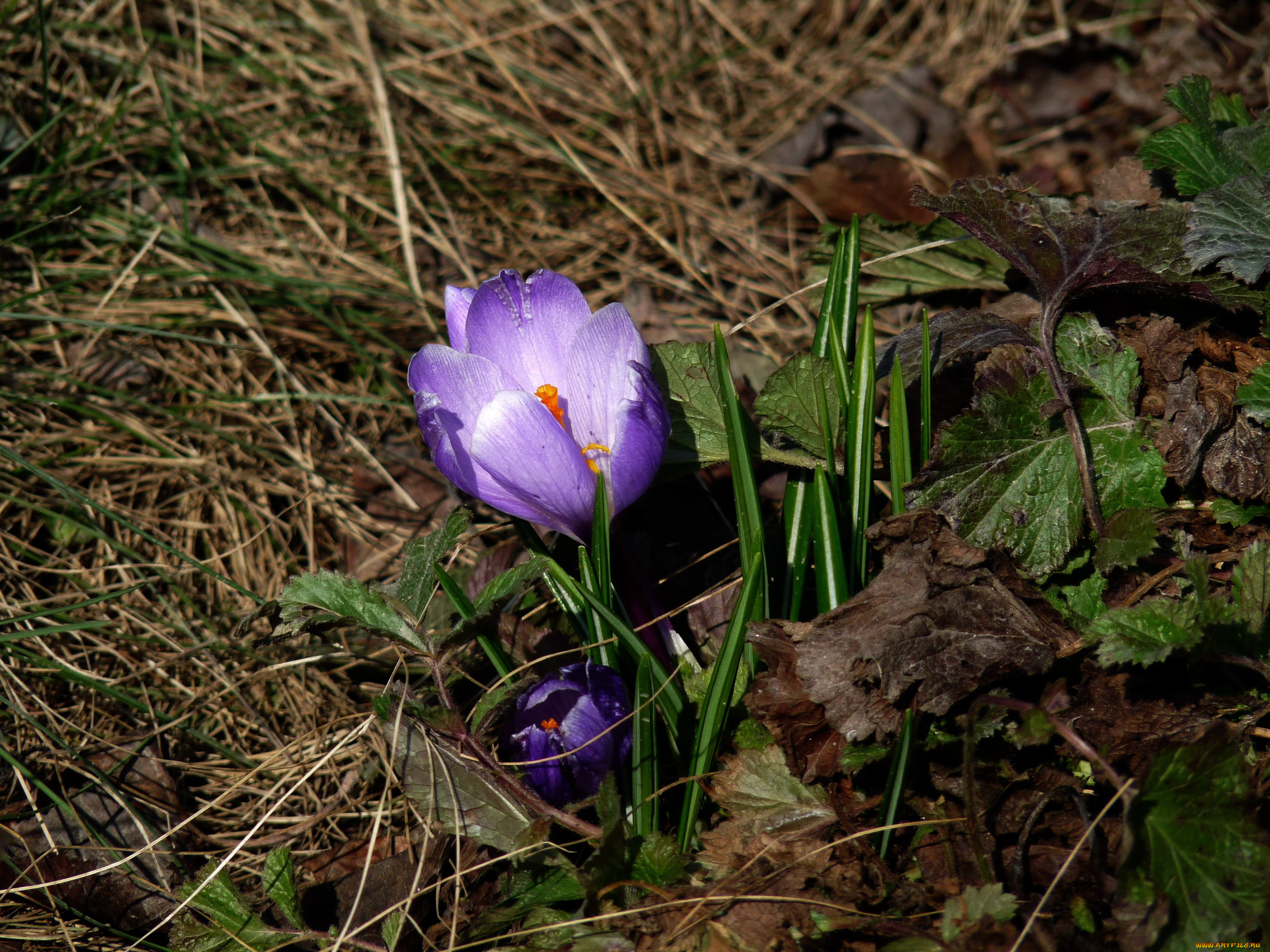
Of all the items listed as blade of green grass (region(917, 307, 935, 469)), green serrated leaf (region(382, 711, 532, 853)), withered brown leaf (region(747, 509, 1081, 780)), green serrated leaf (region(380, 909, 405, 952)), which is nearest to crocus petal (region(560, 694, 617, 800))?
green serrated leaf (region(382, 711, 532, 853))

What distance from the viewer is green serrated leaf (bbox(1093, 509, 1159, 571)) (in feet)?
4.42

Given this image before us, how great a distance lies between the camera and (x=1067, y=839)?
1.32 m

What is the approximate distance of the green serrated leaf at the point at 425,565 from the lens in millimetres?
1476

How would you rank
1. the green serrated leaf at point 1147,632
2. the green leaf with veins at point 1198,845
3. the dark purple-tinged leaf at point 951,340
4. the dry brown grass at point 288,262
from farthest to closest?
the dry brown grass at point 288,262
the dark purple-tinged leaf at point 951,340
the green serrated leaf at point 1147,632
the green leaf with veins at point 1198,845

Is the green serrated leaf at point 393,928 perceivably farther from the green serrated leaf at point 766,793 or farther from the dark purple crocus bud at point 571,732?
the green serrated leaf at point 766,793

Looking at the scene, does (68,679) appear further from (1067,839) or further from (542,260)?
(1067,839)

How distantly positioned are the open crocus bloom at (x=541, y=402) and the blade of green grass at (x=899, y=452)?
0.41 m

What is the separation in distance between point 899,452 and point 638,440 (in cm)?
48

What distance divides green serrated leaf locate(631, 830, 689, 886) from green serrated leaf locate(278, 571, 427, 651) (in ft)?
1.48

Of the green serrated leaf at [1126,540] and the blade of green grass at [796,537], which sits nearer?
the green serrated leaf at [1126,540]

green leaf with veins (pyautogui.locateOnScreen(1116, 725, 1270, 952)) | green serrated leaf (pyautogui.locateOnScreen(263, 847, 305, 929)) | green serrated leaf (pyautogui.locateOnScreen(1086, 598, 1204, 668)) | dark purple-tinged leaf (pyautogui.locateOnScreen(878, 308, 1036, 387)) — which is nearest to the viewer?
green leaf with veins (pyautogui.locateOnScreen(1116, 725, 1270, 952))

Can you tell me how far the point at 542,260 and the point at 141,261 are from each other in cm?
111

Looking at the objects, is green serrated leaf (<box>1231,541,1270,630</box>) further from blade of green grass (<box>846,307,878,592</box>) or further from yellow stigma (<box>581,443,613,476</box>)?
yellow stigma (<box>581,443,613,476</box>)

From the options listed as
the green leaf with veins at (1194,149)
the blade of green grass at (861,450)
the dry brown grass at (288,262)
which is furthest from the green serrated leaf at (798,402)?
the dry brown grass at (288,262)
